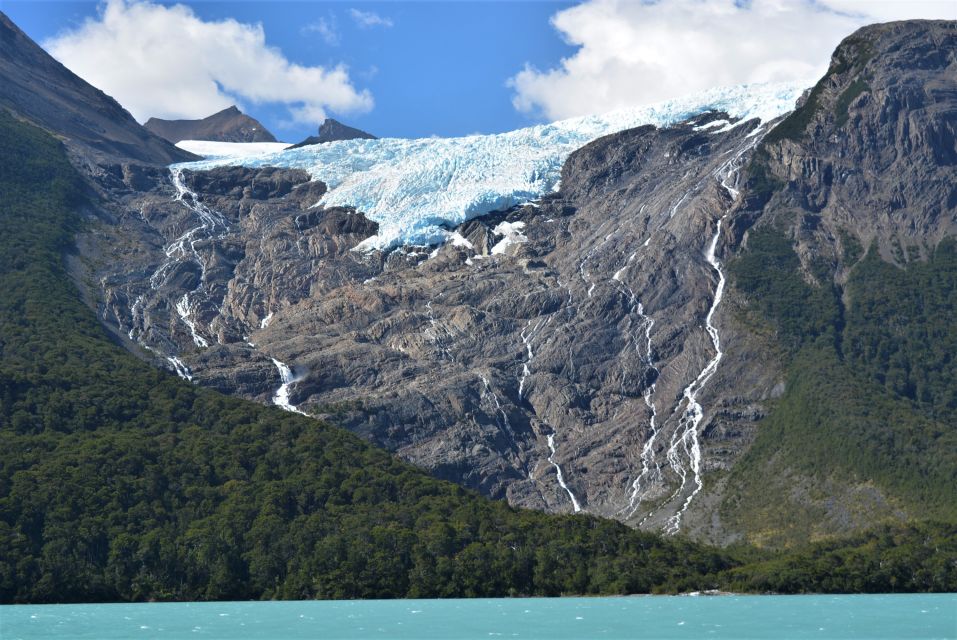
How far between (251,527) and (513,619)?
5201cm

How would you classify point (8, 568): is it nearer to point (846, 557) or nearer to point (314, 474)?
point (314, 474)

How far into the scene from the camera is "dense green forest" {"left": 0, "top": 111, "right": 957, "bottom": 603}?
15075 cm

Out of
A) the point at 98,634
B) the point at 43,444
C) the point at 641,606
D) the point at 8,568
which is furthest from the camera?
the point at 43,444

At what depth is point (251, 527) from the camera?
160 meters

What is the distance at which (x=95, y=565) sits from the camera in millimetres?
151000

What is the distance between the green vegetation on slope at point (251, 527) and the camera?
495 feet

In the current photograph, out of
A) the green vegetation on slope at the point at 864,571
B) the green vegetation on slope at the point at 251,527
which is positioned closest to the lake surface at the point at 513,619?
the green vegetation on slope at the point at 864,571

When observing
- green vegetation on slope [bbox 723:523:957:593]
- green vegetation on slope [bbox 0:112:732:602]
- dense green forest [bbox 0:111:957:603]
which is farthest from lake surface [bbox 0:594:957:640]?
green vegetation on slope [bbox 0:112:732:602]

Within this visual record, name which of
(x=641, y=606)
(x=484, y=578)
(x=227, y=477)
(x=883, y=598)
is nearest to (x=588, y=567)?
(x=484, y=578)

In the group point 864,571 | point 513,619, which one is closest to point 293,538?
point 513,619

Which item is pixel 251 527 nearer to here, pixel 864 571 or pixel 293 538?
pixel 293 538

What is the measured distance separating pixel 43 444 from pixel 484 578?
5981cm

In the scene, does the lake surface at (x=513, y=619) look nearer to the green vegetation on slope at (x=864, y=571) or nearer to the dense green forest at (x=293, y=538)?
the green vegetation on slope at (x=864, y=571)

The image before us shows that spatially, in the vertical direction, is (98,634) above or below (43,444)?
below
